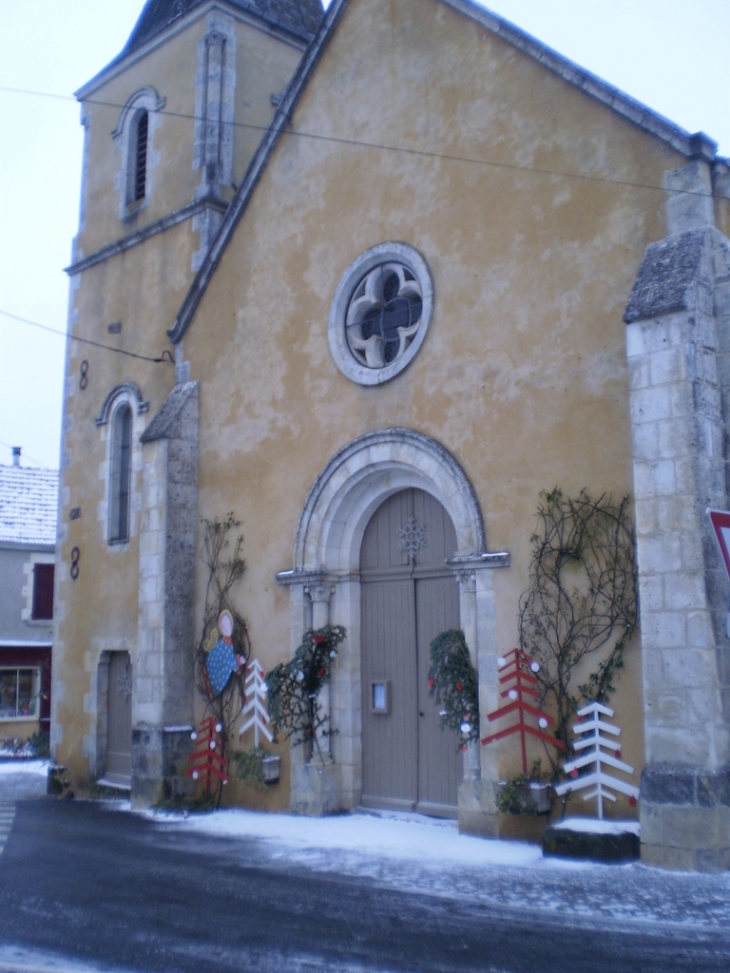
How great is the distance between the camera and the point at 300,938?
5.65m

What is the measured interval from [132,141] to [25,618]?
1197 cm

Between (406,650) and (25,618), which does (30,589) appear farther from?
(406,650)

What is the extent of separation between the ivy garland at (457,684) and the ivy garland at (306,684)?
151 cm

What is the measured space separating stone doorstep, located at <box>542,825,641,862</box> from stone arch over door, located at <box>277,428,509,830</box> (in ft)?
7.61

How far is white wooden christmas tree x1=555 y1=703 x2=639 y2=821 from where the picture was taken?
25.8ft

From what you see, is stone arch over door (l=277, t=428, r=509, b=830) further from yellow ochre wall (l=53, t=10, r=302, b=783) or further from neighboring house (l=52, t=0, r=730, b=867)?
yellow ochre wall (l=53, t=10, r=302, b=783)

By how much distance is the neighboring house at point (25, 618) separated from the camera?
72.1ft

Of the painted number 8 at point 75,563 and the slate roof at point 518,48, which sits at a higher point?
the slate roof at point 518,48

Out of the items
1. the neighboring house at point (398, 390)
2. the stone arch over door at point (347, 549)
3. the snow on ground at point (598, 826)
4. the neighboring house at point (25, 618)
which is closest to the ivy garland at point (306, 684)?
the stone arch over door at point (347, 549)

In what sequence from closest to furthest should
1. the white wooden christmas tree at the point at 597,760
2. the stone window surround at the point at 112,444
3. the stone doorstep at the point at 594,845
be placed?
the stone doorstep at the point at 594,845 < the white wooden christmas tree at the point at 597,760 < the stone window surround at the point at 112,444

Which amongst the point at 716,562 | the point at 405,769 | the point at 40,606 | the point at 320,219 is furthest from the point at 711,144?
the point at 40,606

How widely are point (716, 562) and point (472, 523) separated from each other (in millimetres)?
2444

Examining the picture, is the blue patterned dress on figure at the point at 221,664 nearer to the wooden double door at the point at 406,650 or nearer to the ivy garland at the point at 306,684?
the ivy garland at the point at 306,684

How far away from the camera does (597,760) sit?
7.91 m
